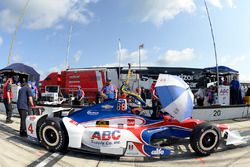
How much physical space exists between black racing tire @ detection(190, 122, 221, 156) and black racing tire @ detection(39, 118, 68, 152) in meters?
2.72

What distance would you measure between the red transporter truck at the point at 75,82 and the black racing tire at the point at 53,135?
40.5 feet

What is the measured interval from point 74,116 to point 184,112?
2.58 metres

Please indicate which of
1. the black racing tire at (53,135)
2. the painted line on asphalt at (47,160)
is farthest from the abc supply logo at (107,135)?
the painted line on asphalt at (47,160)

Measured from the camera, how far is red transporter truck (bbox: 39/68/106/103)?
58.6 ft

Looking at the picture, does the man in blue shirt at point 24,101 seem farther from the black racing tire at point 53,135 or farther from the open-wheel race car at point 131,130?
the black racing tire at point 53,135

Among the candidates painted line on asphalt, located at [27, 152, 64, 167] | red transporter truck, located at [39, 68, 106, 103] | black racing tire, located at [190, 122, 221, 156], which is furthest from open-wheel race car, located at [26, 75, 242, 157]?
red transporter truck, located at [39, 68, 106, 103]

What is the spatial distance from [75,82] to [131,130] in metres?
14.3

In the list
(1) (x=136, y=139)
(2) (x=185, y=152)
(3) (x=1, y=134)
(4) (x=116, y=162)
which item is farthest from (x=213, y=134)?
(3) (x=1, y=134)

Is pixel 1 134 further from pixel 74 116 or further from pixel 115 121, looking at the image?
pixel 115 121

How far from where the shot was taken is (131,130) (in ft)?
16.7

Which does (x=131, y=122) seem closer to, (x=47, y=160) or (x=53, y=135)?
(x=53, y=135)

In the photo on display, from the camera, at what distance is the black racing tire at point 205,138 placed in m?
4.85

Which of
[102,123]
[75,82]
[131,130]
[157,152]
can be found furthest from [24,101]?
[75,82]

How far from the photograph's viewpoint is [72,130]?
4.94m
